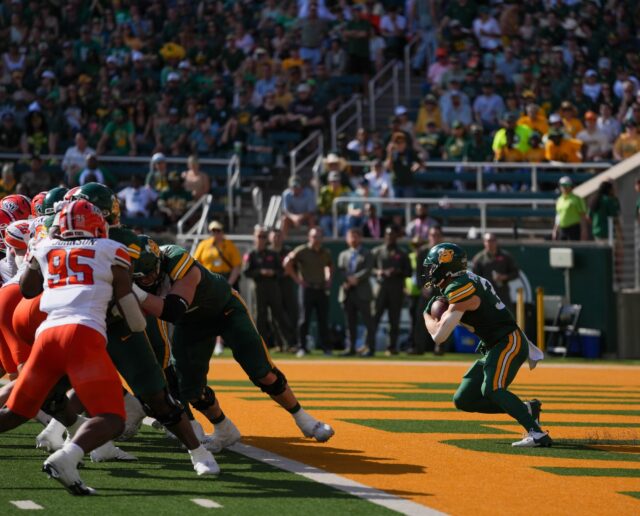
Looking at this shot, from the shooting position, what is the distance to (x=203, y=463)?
8.25 metres

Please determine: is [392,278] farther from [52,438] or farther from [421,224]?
[52,438]

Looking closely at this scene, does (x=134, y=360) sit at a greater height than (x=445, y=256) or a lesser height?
lesser

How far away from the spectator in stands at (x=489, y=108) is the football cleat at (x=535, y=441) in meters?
13.7

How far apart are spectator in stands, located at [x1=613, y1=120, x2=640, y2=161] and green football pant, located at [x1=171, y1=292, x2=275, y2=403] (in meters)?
13.1

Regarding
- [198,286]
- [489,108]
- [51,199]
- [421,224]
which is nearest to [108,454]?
[198,286]

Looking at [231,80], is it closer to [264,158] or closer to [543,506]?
[264,158]

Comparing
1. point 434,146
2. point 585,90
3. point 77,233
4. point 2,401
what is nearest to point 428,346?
point 434,146

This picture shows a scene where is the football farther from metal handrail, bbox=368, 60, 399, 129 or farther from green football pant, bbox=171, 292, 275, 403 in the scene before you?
metal handrail, bbox=368, 60, 399, 129

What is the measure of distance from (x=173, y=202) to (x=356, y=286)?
383cm

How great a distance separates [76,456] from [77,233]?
1175 millimetres

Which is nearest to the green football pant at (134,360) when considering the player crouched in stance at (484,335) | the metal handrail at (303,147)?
the player crouched in stance at (484,335)

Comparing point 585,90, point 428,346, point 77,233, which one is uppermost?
point 585,90

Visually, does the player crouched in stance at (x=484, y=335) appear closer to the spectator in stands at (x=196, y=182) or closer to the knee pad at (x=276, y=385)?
the knee pad at (x=276, y=385)

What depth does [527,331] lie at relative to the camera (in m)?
19.3
